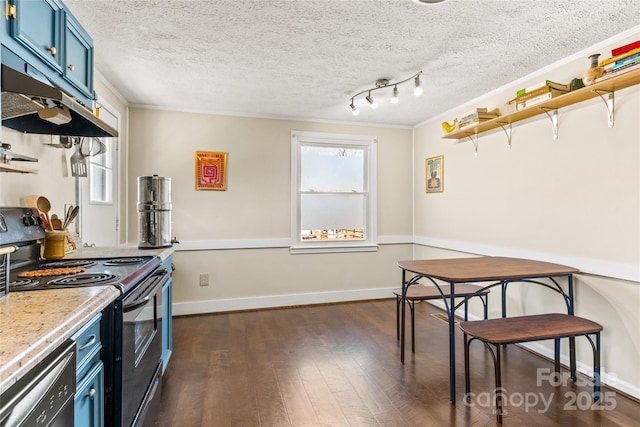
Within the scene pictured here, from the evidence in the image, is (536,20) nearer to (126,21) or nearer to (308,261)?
(126,21)

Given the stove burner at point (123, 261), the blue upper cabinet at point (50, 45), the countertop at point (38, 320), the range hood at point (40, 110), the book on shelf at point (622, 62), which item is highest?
the book on shelf at point (622, 62)

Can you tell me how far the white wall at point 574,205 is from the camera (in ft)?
6.91

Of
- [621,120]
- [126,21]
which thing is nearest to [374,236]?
[621,120]

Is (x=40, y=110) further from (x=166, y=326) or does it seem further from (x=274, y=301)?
(x=274, y=301)

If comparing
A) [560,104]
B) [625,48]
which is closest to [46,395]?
[625,48]

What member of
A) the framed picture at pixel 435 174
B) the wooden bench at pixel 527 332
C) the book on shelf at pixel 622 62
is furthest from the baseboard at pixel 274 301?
the book on shelf at pixel 622 62

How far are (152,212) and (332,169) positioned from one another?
240 cm

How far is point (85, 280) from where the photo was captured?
136 cm

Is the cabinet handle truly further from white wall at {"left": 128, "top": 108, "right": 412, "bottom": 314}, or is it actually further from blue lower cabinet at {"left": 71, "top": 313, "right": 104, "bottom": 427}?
white wall at {"left": 128, "top": 108, "right": 412, "bottom": 314}

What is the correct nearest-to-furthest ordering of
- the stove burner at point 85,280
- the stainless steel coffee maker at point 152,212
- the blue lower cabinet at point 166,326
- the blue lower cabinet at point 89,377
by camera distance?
the blue lower cabinet at point 89,377 < the stove burner at point 85,280 < the blue lower cabinet at point 166,326 < the stainless steel coffee maker at point 152,212

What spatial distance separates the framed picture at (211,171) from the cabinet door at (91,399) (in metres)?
2.73

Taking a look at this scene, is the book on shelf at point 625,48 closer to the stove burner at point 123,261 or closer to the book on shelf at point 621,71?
the book on shelf at point 621,71

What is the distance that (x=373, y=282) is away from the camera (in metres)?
4.36

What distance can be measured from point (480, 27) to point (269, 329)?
299 centimetres
